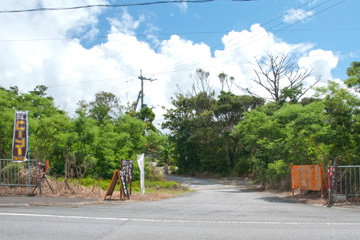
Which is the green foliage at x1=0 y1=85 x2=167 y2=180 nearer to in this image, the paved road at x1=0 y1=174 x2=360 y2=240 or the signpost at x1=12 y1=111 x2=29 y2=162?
the signpost at x1=12 y1=111 x2=29 y2=162

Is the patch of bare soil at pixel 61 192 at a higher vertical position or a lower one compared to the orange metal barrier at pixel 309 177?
lower

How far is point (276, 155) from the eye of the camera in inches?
821

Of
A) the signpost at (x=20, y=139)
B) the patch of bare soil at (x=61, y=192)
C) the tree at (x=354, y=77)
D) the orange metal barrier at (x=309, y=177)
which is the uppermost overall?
the tree at (x=354, y=77)

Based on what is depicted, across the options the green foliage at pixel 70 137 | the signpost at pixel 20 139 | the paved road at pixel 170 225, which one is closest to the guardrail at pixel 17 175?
the signpost at pixel 20 139

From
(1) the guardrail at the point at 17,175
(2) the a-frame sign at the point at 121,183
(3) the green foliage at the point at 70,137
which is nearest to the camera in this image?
(2) the a-frame sign at the point at 121,183

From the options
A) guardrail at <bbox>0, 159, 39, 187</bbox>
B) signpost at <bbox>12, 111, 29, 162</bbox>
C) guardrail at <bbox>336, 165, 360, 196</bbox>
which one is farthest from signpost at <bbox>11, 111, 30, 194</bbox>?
guardrail at <bbox>336, 165, 360, 196</bbox>

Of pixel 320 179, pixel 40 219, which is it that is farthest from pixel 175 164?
pixel 40 219

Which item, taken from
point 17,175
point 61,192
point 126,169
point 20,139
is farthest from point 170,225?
point 17,175

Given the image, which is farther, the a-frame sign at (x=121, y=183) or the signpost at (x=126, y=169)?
the signpost at (x=126, y=169)

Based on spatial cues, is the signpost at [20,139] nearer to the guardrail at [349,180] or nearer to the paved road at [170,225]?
the paved road at [170,225]

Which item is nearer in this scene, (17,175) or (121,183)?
(121,183)

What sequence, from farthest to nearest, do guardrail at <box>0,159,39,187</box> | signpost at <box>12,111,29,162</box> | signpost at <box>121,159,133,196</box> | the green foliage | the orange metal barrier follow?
the green foliage → guardrail at <box>0,159,39,187</box> → the orange metal barrier → signpost at <box>121,159,133,196</box> → signpost at <box>12,111,29,162</box>

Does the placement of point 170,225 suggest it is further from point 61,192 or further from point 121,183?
point 61,192

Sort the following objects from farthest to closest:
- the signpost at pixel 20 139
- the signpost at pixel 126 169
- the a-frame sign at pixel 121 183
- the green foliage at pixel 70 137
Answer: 1. the green foliage at pixel 70 137
2. the signpost at pixel 126 169
3. the signpost at pixel 20 139
4. the a-frame sign at pixel 121 183
